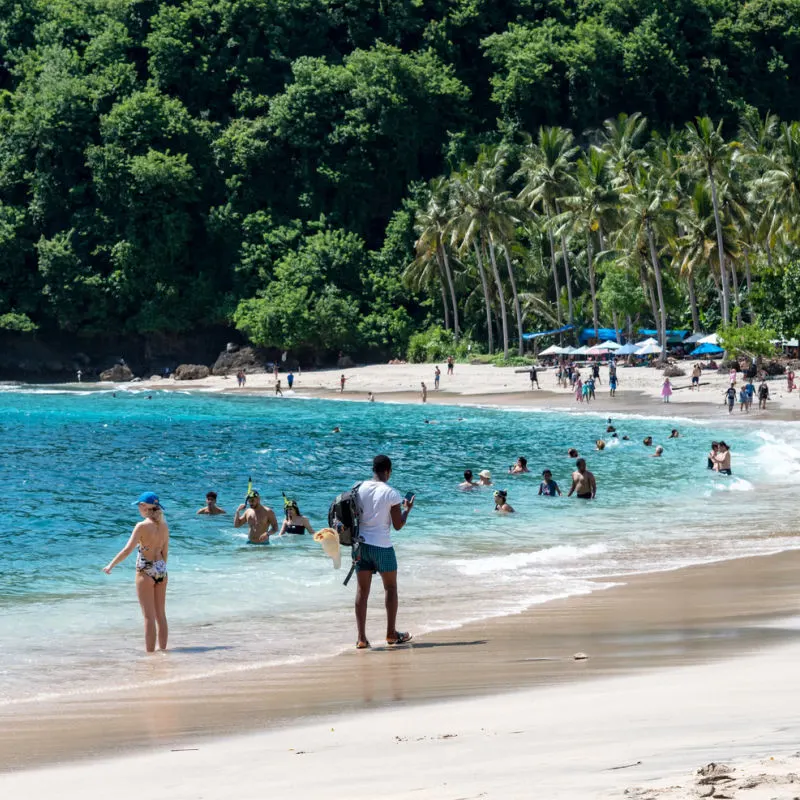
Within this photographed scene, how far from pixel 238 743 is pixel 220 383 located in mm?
67315

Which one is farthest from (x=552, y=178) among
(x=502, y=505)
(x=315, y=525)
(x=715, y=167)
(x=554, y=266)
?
(x=315, y=525)

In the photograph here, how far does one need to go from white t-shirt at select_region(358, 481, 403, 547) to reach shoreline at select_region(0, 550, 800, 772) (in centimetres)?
101

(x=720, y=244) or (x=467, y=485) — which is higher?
(x=720, y=244)

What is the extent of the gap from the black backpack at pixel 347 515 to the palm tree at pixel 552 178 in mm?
58118

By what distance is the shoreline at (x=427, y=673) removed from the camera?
8.00m

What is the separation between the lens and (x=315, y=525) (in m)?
21.9

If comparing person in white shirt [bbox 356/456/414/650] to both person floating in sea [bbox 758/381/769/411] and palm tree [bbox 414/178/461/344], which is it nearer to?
person floating in sea [bbox 758/381/769/411]

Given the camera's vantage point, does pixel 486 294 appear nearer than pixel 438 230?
Yes

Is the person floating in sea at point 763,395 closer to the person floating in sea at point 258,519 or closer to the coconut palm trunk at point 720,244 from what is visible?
the coconut palm trunk at point 720,244

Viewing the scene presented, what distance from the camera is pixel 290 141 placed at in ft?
266

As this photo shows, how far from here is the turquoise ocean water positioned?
478 inches

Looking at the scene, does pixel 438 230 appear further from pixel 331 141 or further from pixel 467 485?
pixel 467 485

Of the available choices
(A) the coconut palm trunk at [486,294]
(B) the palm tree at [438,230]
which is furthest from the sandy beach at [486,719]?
(B) the palm tree at [438,230]

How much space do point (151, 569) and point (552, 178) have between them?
60850 millimetres
